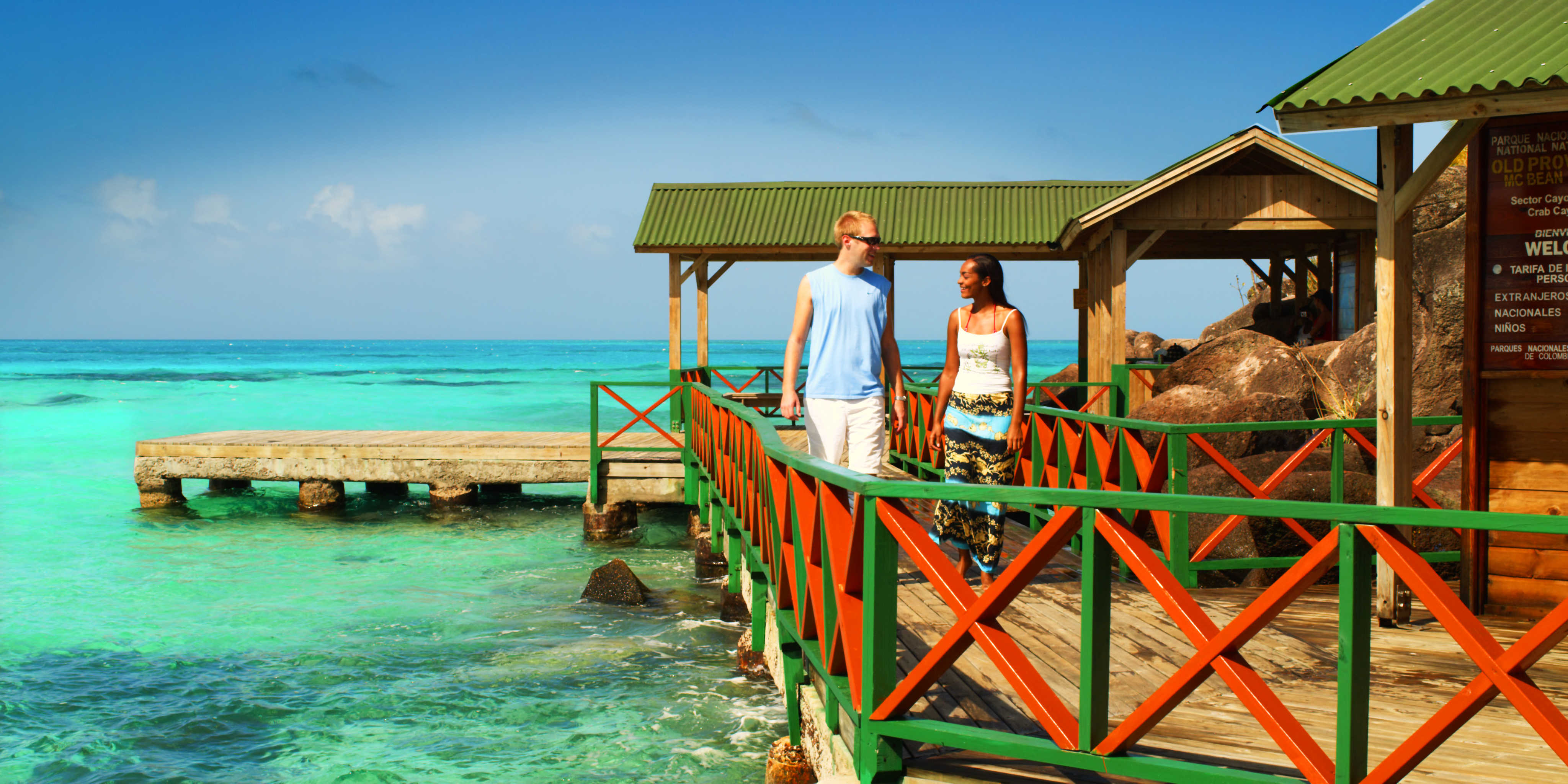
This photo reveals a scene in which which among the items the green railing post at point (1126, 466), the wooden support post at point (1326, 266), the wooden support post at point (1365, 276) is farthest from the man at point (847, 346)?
the wooden support post at point (1326, 266)

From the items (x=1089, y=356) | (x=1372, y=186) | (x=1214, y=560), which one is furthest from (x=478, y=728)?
(x=1372, y=186)

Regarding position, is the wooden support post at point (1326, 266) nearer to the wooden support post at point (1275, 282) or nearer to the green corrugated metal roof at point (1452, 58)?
the wooden support post at point (1275, 282)

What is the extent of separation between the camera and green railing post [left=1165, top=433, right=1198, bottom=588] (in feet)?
18.1

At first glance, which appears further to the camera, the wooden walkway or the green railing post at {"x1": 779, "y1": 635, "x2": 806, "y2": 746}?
the green railing post at {"x1": 779, "y1": 635, "x2": 806, "y2": 746}

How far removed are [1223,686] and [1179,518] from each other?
78.5 inches

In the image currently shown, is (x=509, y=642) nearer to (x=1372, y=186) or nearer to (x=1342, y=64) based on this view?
(x=1342, y=64)

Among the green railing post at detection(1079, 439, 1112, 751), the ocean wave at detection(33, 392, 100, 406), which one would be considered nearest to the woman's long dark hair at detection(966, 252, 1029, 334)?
the green railing post at detection(1079, 439, 1112, 751)

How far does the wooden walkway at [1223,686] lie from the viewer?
285cm

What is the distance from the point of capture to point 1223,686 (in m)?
3.60

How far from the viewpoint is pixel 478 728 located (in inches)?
255

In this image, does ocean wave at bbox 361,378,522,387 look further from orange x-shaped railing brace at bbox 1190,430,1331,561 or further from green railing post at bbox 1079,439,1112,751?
green railing post at bbox 1079,439,1112,751

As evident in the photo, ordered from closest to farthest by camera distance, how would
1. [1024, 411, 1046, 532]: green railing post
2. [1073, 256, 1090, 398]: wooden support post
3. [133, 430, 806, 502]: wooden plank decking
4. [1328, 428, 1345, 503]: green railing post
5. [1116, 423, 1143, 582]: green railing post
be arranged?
1. [1328, 428, 1345, 503]: green railing post
2. [1116, 423, 1143, 582]: green railing post
3. [1024, 411, 1046, 532]: green railing post
4. [133, 430, 806, 502]: wooden plank decking
5. [1073, 256, 1090, 398]: wooden support post

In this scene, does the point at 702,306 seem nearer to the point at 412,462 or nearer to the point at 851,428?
the point at 412,462

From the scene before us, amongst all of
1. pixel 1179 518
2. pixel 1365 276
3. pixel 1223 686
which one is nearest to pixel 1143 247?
pixel 1365 276
